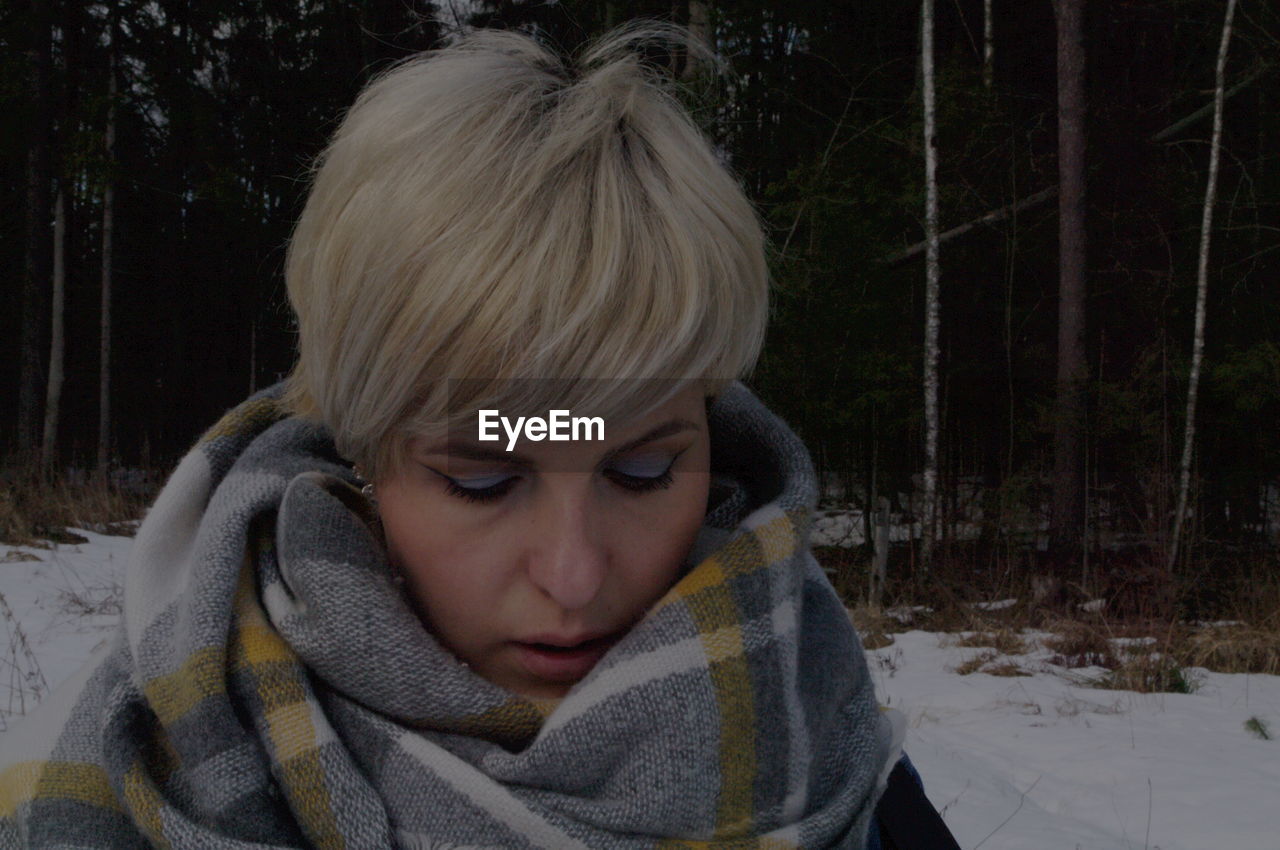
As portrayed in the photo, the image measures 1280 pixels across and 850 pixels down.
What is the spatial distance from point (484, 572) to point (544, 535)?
0.09 m

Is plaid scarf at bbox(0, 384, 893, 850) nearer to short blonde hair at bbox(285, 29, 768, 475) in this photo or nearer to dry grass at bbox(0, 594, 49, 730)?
short blonde hair at bbox(285, 29, 768, 475)

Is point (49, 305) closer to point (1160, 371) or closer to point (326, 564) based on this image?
point (1160, 371)

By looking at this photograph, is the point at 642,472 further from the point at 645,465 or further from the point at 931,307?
the point at 931,307

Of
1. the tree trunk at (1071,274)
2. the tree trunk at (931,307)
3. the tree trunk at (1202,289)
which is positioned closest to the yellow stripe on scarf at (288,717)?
the tree trunk at (931,307)

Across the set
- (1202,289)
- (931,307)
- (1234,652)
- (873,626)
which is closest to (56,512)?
(873,626)

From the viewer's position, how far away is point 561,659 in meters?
1.08

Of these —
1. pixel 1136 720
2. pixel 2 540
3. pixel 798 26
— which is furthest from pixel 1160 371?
pixel 2 540

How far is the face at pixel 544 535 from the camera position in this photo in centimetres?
99

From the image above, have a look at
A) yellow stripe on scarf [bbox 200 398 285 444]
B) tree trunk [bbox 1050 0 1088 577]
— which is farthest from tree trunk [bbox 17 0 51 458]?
yellow stripe on scarf [bbox 200 398 285 444]

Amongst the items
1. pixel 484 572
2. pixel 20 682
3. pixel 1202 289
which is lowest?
pixel 20 682

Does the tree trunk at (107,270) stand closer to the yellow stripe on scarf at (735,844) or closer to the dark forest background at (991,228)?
the dark forest background at (991,228)

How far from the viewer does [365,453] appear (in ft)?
3.56

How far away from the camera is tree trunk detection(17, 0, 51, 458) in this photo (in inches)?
540

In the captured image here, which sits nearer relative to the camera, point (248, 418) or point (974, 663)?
point (248, 418)
